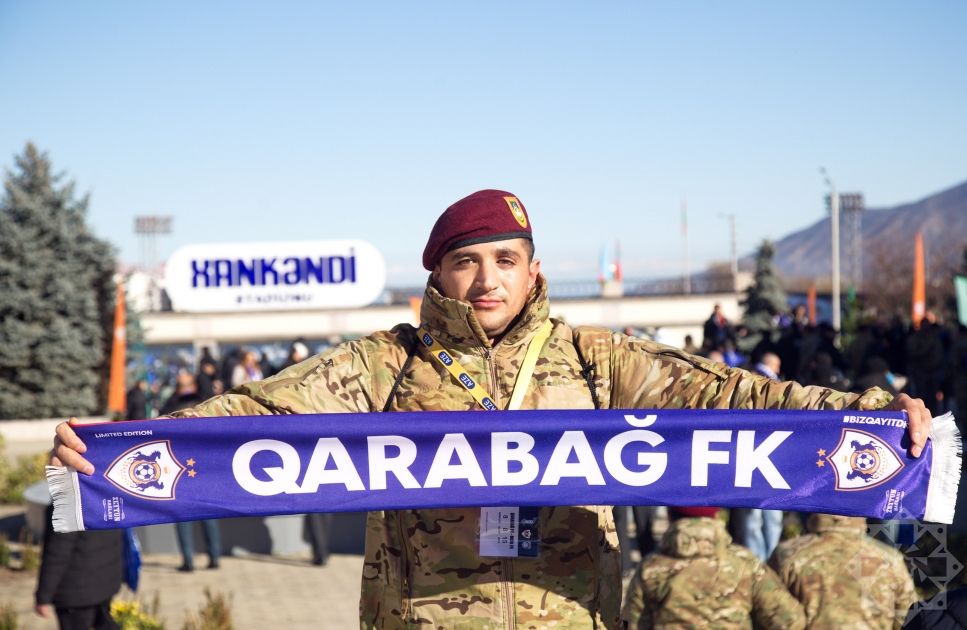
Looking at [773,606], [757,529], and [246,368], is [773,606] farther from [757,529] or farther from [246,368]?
[246,368]

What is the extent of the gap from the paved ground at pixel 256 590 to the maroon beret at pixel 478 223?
290 inches

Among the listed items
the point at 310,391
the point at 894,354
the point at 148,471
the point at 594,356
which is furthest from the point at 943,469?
the point at 894,354

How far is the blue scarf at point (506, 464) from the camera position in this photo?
3717mm

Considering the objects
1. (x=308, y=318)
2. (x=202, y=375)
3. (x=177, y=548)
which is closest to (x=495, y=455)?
(x=177, y=548)

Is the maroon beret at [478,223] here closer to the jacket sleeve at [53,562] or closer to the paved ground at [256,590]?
the jacket sleeve at [53,562]

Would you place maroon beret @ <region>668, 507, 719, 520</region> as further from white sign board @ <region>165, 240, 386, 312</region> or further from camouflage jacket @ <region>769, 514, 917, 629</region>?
white sign board @ <region>165, 240, 386, 312</region>

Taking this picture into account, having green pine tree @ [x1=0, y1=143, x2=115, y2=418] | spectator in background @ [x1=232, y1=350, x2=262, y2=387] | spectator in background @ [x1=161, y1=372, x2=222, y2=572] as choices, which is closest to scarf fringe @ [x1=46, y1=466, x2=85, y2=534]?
spectator in background @ [x1=161, y1=372, x2=222, y2=572]

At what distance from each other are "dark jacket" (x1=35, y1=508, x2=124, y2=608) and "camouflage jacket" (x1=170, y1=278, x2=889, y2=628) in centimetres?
451

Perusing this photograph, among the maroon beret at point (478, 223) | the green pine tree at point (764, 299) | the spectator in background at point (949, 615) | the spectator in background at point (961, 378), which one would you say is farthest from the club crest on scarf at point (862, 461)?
the green pine tree at point (764, 299)

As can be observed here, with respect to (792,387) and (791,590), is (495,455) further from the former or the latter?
(791,590)

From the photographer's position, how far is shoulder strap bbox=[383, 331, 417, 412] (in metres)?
3.88

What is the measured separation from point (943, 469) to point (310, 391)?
2058 millimetres

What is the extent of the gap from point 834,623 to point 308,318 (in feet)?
182

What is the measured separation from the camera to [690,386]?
3799mm
